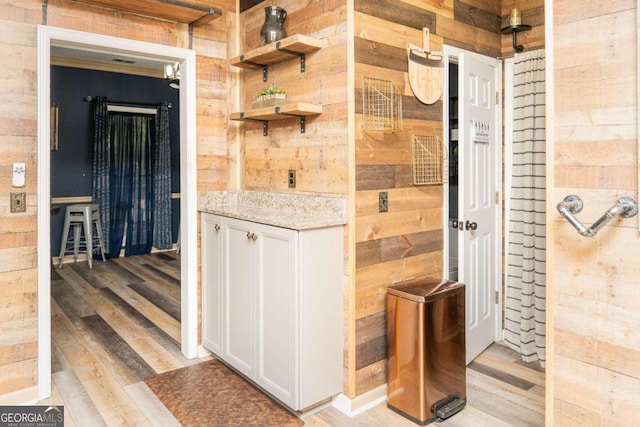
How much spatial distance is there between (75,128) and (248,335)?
202 inches

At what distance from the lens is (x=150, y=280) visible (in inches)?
216

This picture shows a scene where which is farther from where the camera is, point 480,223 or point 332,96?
point 480,223

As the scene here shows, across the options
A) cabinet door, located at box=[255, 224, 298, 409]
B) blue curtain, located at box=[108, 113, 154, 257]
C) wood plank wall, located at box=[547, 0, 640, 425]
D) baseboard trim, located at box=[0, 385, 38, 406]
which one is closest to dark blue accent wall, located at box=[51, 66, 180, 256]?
blue curtain, located at box=[108, 113, 154, 257]

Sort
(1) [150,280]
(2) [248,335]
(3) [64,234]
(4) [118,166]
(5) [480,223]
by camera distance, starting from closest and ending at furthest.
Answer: (2) [248,335], (5) [480,223], (1) [150,280], (3) [64,234], (4) [118,166]

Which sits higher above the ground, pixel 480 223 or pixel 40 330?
pixel 480 223

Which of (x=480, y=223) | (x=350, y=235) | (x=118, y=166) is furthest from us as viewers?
(x=118, y=166)

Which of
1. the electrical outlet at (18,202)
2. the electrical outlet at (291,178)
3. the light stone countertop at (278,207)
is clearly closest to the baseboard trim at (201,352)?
the light stone countertop at (278,207)

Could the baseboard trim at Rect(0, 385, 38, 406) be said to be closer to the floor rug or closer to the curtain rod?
the floor rug

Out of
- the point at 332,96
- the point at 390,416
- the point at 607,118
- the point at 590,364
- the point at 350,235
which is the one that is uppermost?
the point at 332,96

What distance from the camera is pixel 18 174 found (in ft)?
8.39

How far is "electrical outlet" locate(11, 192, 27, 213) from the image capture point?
2.55 metres

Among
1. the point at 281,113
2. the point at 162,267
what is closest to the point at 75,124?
the point at 162,267

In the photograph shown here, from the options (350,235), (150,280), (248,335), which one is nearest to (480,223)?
(350,235)

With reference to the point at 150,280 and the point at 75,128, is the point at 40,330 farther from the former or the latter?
the point at 75,128
